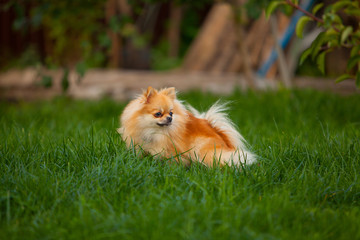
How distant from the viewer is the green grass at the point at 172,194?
1639 millimetres

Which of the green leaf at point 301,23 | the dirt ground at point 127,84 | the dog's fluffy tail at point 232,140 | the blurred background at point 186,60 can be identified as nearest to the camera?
the dog's fluffy tail at point 232,140

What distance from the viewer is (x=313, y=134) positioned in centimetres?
307

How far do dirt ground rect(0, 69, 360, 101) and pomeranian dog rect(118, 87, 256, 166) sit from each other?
301 centimetres

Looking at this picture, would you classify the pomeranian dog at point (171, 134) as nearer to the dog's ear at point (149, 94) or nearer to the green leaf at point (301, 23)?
the dog's ear at point (149, 94)

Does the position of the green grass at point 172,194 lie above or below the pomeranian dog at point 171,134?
below

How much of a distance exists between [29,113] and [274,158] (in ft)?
10.8

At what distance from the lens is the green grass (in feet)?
5.38

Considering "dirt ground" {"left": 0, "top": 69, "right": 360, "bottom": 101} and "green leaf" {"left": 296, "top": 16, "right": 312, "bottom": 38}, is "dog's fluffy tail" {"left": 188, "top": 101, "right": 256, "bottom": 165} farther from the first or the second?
"dirt ground" {"left": 0, "top": 69, "right": 360, "bottom": 101}

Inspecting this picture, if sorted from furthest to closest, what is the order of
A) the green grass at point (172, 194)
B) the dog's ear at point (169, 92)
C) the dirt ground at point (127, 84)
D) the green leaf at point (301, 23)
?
the dirt ground at point (127, 84), the green leaf at point (301, 23), the dog's ear at point (169, 92), the green grass at point (172, 194)

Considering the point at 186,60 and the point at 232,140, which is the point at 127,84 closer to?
the point at 186,60

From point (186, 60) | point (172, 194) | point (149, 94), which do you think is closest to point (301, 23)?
point (149, 94)

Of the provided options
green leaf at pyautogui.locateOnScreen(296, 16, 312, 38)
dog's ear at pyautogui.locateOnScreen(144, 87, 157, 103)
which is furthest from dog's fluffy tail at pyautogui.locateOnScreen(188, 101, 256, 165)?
green leaf at pyautogui.locateOnScreen(296, 16, 312, 38)

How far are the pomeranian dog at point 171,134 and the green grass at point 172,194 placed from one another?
87 mm

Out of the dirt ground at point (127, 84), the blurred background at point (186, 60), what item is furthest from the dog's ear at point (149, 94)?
the dirt ground at point (127, 84)
